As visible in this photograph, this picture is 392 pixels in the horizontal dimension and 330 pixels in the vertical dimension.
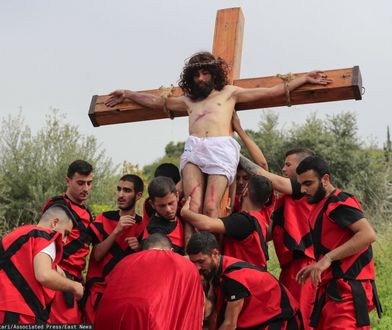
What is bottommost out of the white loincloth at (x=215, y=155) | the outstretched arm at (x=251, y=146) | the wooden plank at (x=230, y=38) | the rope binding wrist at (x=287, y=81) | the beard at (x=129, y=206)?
the beard at (x=129, y=206)

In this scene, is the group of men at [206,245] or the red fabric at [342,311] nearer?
the group of men at [206,245]

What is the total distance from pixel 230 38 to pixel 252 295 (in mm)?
2777

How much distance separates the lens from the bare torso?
574 centimetres

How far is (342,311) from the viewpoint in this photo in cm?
478

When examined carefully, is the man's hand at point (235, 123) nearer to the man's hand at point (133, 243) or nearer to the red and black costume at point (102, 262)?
the red and black costume at point (102, 262)

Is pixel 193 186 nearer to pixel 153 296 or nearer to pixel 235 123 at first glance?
pixel 235 123

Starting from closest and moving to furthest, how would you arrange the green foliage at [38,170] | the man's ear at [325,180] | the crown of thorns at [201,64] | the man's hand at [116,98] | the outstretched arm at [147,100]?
1. the man's ear at [325,180]
2. the crown of thorns at [201,64]
3. the outstretched arm at [147,100]
4. the man's hand at [116,98]
5. the green foliage at [38,170]

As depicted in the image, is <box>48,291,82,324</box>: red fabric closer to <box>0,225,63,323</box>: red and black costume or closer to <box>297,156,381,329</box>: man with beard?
<box>0,225,63,323</box>: red and black costume

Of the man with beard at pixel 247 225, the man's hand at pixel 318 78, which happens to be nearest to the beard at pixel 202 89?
the man's hand at pixel 318 78

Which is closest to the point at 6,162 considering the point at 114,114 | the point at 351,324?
the point at 114,114

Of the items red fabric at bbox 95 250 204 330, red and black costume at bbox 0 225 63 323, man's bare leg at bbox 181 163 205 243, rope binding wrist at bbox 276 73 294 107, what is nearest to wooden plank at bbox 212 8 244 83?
rope binding wrist at bbox 276 73 294 107

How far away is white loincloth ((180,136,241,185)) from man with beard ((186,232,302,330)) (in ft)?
3.06

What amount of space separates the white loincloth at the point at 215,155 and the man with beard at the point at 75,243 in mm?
1023

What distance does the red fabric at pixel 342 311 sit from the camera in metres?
4.74
